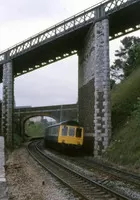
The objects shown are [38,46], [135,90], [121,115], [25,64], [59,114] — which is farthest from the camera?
[59,114]

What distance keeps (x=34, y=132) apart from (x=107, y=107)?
2946 inches

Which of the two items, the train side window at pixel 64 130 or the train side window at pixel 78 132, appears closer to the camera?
the train side window at pixel 64 130

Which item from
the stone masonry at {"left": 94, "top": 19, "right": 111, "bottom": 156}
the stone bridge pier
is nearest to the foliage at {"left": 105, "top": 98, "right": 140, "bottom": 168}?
the stone masonry at {"left": 94, "top": 19, "right": 111, "bottom": 156}

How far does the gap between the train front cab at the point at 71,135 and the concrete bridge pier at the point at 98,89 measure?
2.02 ft

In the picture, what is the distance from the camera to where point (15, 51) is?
40719 mm

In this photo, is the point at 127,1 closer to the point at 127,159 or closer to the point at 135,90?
the point at 135,90

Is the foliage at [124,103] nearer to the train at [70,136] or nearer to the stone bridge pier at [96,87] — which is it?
the stone bridge pier at [96,87]

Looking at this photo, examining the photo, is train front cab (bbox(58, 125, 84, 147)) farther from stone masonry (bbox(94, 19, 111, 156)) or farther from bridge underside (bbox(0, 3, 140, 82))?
bridge underside (bbox(0, 3, 140, 82))

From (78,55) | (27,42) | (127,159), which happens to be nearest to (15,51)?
(27,42)

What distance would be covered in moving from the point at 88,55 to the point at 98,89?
20.9 ft

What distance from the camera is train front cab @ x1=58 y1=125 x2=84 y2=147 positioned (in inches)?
1264


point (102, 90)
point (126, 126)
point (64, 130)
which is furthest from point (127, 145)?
point (64, 130)

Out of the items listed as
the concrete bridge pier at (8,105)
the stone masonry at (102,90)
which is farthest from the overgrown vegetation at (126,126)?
the concrete bridge pier at (8,105)

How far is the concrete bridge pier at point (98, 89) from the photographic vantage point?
2806 centimetres
